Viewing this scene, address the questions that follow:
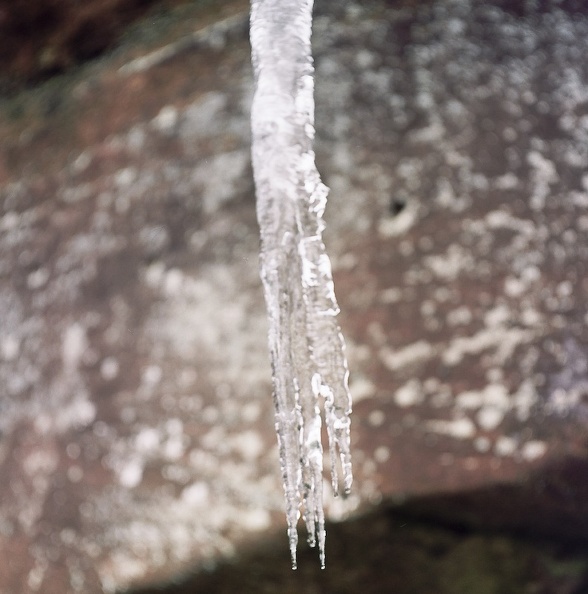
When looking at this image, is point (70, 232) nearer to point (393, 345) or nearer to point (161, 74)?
point (161, 74)

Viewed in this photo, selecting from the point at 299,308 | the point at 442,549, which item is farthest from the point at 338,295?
the point at 442,549

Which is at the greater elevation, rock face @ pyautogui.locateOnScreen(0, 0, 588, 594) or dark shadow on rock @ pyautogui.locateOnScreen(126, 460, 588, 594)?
rock face @ pyautogui.locateOnScreen(0, 0, 588, 594)

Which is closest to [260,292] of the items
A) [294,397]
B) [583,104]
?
[294,397]

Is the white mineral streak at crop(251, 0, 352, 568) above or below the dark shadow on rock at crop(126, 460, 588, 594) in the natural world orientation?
above

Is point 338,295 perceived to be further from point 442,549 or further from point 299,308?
point 442,549

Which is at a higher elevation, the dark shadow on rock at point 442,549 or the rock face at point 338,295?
the rock face at point 338,295
